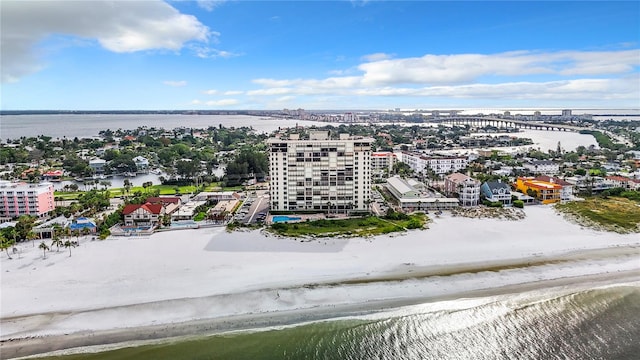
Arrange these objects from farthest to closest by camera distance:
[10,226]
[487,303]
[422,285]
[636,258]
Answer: [10,226]
[636,258]
[422,285]
[487,303]

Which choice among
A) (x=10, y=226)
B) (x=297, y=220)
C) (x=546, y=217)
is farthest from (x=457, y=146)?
(x=10, y=226)

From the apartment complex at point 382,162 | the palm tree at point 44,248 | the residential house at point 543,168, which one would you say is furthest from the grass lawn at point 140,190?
the residential house at point 543,168

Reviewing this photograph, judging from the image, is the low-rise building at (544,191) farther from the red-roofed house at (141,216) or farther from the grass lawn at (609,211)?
the red-roofed house at (141,216)

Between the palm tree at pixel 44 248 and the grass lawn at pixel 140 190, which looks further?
the grass lawn at pixel 140 190

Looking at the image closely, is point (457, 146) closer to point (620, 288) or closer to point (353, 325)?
point (620, 288)

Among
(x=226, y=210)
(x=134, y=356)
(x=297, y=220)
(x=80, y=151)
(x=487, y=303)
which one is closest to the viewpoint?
(x=134, y=356)

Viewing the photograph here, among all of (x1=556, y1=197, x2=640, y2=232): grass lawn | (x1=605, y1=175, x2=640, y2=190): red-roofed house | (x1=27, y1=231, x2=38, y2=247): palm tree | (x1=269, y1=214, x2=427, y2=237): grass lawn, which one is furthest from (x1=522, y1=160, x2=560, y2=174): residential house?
(x1=27, y1=231, x2=38, y2=247): palm tree

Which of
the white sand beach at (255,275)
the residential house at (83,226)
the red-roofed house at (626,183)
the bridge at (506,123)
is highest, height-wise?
the bridge at (506,123)
